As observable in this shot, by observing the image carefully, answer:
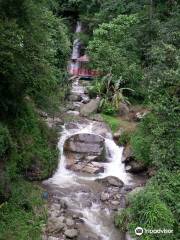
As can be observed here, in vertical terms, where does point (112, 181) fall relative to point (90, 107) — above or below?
below

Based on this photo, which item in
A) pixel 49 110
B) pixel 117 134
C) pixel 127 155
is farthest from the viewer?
pixel 117 134

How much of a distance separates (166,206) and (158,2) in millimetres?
20056

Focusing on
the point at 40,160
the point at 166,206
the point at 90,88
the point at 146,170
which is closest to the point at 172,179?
the point at 166,206

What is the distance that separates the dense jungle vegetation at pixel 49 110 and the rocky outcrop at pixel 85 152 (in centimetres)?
83

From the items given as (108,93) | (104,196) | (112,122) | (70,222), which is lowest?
(70,222)

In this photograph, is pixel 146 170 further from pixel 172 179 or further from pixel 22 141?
pixel 22 141

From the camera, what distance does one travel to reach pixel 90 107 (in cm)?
2125

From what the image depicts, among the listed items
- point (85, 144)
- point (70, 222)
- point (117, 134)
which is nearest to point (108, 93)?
point (117, 134)

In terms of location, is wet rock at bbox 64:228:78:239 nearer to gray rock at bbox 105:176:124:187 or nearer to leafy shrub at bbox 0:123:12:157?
leafy shrub at bbox 0:123:12:157

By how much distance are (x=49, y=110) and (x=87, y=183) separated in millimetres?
3653

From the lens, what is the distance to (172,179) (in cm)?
1380

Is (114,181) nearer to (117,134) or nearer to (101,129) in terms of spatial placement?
(117,134)

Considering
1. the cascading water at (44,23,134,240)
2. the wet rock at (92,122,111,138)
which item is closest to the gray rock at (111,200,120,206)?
the cascading water at (44,23,134,240)

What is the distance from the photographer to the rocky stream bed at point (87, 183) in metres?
12.5
